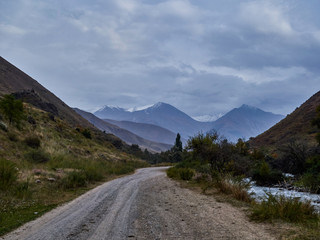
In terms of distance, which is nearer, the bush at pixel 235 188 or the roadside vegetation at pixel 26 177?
the roadside vegetation at pixel 26 177

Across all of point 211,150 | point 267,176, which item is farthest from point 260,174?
point 211,150

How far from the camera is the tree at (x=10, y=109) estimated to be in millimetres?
30234

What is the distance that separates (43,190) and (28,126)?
75.7 ft

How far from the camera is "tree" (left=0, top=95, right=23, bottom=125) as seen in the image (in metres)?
30.2

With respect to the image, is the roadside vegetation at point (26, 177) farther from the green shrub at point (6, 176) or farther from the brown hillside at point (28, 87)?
the brown hillside at point (28, 87)

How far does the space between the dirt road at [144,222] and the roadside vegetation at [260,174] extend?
0.97 m

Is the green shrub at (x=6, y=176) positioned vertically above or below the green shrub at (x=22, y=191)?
above

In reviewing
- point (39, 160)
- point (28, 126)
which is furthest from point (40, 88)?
point (39, 160)

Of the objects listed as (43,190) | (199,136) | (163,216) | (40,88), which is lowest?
(43,190)

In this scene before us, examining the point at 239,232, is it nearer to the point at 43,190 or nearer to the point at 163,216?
the point at 163,216

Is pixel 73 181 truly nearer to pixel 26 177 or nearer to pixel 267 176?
pixel 26 177

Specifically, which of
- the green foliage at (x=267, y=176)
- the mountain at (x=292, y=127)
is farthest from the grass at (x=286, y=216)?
the mountain at (x=292, y=127)

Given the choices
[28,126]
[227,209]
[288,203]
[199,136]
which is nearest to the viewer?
[288,203]

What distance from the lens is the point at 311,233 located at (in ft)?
19.1
